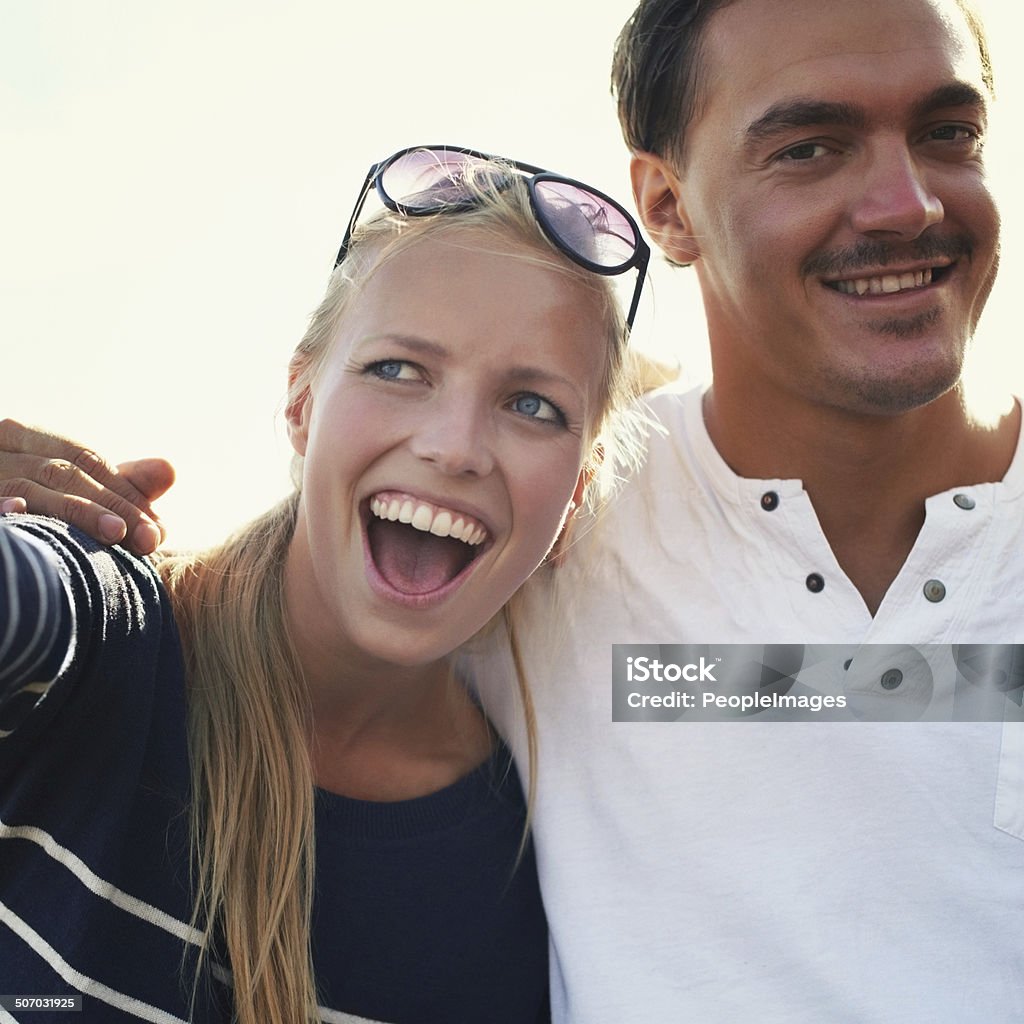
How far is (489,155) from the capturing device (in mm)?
1946

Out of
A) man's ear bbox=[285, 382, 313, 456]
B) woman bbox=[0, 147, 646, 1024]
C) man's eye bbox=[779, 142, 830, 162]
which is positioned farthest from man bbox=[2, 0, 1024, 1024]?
man's ear bbox=[285, 382, 313, 456]

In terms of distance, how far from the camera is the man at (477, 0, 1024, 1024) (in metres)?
1.82

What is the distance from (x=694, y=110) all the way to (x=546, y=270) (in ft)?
2.49

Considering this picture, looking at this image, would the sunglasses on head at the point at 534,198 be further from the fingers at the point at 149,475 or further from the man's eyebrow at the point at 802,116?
the fingers at the point at 149,475

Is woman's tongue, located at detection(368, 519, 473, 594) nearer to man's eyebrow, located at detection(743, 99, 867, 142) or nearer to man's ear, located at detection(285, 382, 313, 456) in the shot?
man's ear, located at detection(285, 382, 313, 456)

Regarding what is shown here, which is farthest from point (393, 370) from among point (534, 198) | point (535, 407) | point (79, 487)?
point (79, 487)

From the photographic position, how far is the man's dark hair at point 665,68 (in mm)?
2361

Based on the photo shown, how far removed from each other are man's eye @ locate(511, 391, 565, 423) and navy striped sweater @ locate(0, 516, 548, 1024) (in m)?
0.61

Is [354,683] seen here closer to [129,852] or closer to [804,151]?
[129,852]

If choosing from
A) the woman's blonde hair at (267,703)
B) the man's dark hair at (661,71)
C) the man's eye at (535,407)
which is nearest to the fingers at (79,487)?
the woman's blonde hair at (267,703)

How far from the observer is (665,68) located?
2455 mm

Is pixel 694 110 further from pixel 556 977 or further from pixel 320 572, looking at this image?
pixel 556 977

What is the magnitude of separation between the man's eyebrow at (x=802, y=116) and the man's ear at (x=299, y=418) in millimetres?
985

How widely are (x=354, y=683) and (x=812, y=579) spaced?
82 centimetres
